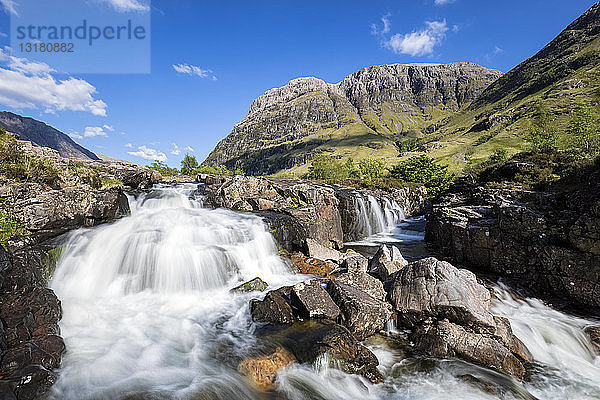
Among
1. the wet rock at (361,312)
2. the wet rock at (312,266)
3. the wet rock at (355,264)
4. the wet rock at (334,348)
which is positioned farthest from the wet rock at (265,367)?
the wet rock at (355,264)

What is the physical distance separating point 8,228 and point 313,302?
49.5ft

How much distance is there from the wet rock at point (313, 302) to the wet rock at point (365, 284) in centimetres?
170

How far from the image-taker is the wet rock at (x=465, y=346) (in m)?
8.45

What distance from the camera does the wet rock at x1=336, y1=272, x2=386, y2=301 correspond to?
38.2 feet

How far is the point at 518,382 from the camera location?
8.05 meters

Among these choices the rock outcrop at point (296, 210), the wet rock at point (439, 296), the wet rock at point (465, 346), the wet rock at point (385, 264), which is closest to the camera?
the wet rock at point (465, 346)

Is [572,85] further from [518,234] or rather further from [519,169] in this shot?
[518,234]

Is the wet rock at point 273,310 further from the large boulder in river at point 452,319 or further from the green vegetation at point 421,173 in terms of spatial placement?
the green vegetation at point 421,173

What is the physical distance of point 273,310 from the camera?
414 inches

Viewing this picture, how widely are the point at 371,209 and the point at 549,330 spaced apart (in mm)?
22472

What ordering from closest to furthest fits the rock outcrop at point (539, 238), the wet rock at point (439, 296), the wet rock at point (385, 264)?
the wet rock at point (439, 296) < the rock outcrop at point (539, 238) < the wet rock at point (385, 264)

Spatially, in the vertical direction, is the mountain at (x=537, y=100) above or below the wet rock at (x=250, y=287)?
above

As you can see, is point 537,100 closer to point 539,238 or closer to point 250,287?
point 539,238

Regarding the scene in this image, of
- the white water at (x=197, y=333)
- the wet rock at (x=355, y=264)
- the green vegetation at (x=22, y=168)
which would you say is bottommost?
the white water at (x=197, y=333)
